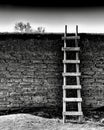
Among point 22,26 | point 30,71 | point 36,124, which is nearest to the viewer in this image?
point 36,124

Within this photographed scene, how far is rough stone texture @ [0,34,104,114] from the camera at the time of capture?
717 centimetres

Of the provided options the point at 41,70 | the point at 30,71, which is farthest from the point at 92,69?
the point at 30,71

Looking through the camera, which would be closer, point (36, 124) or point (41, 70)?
point (36, 124)

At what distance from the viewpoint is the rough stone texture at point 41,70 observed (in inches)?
282

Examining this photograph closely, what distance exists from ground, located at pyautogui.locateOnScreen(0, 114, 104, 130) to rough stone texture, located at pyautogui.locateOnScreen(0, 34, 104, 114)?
0.99 metres

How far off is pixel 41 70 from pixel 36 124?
1808 mm

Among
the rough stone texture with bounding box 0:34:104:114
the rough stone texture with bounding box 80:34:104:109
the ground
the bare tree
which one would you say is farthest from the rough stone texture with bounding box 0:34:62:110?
the bare tree

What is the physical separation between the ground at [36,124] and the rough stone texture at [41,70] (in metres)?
0.99

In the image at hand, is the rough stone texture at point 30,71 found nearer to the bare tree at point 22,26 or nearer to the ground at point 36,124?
the ground at point 36,124

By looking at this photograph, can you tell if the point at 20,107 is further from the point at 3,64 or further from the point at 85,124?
the point at 85,124

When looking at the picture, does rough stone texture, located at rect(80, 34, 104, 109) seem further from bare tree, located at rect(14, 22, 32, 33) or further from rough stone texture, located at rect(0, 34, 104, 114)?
bare tree, located at rect(14, 22, 32, 33)

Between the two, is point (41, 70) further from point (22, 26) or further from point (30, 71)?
point (22, 26)

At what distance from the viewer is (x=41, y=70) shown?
7.26 meters

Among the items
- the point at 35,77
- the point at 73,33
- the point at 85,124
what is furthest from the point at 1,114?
the point at 73,33
